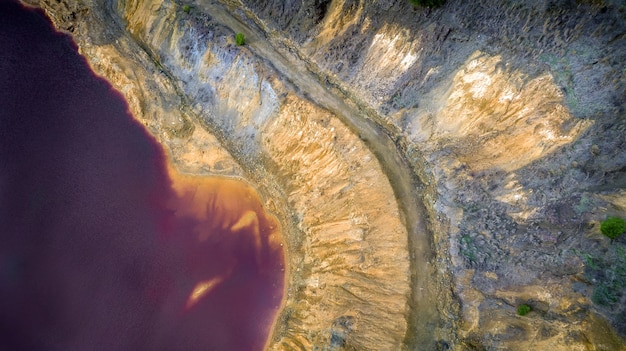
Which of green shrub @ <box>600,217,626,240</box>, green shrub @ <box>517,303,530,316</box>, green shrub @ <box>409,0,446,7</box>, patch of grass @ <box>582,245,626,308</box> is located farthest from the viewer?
green shrub @ <box>409,0,446,7</box>

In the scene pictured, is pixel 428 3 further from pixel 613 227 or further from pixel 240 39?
pixel 613 227

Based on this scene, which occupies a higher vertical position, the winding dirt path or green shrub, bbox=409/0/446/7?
green shrub, bbox=409/0/446/7

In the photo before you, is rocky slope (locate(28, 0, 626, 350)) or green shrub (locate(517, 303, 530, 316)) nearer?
green shrub (locate(517, 303, 530, 316))

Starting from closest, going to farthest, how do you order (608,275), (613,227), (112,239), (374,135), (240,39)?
(613,227) → (608,275) → (374,135) → (112,239) → (240,39)

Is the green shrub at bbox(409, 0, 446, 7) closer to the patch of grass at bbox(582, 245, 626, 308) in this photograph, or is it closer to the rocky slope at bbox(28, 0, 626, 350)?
the rocky slope at bbox(28, 0, 626, 350)

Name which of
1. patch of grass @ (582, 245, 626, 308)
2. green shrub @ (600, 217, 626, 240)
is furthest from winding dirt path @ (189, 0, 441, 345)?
green shrub @ (600, 217, 626, 240)

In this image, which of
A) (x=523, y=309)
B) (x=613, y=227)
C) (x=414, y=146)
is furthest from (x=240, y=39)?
(x=613, y=227)

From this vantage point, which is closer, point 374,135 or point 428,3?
point 428,3
